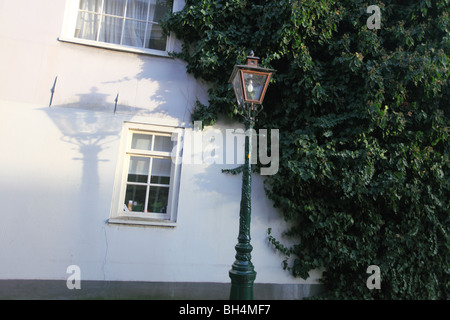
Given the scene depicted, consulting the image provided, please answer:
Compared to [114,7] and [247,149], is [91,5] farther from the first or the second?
[247,149]

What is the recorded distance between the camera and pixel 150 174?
573 centimetres

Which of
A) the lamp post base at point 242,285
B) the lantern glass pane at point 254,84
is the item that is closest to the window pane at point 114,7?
the lantern glass pane at point 254,84

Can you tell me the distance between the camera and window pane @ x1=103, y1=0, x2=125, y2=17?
6.27 m

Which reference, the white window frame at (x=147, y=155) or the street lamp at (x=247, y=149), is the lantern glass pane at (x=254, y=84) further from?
the white window frame at (x=147, y=155)

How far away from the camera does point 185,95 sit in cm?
590

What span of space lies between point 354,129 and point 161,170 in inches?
145

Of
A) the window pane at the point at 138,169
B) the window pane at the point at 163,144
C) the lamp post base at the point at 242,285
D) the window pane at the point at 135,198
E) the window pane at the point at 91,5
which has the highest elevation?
the window pane at the point at 91,5

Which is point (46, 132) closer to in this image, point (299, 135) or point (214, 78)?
point (214, 78)

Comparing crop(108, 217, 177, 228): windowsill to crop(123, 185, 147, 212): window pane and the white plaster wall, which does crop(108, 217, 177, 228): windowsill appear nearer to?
the white plaster wall

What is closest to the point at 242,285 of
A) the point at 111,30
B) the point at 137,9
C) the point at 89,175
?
the point at 89,175

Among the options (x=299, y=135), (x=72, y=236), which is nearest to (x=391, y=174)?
(x=299, y=135)

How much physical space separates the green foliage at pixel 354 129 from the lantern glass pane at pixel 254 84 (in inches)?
59.6

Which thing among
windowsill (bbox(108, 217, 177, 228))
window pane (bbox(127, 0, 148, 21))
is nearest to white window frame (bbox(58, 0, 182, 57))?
window pane (bbox(127, 0, 148, 21))

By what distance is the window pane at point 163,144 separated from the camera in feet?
19.1
